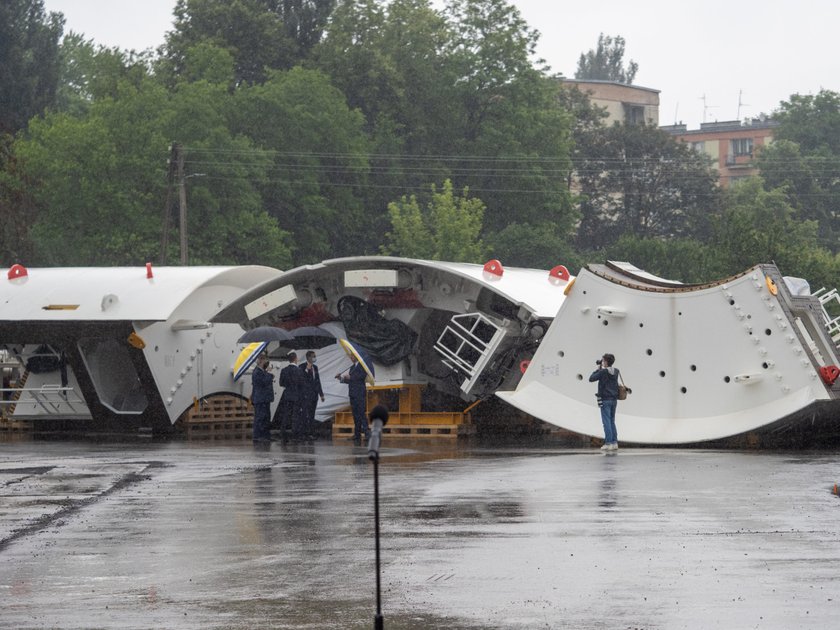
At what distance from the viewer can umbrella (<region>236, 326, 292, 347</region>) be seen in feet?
102

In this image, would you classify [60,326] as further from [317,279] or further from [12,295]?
[317,279]

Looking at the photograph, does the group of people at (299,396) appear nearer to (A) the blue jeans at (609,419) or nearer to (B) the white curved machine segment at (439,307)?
(B) the white curved machine segment at (439,307)

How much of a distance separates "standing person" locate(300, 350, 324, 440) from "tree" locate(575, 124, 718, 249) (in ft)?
206

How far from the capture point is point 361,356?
1182 inches

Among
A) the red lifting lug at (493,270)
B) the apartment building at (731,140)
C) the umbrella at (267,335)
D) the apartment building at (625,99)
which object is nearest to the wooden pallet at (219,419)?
the umbrella at (267,335)

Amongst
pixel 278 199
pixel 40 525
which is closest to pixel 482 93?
pixel 278 199

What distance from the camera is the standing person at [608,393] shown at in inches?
942

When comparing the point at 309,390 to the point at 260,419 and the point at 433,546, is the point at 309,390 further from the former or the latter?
the point at 433,546

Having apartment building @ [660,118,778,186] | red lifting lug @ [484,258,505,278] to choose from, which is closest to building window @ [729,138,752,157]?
apartment building @ [660,118,778,186]

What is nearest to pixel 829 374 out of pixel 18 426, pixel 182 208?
pixel 18 426

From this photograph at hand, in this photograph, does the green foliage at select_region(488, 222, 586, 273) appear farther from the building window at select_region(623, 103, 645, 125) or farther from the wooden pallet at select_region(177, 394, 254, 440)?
the building window at select_region(623, 103, 645, 125)

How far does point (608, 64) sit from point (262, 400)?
476 feet

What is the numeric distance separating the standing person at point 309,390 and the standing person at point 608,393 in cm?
701

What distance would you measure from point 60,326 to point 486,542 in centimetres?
2221
